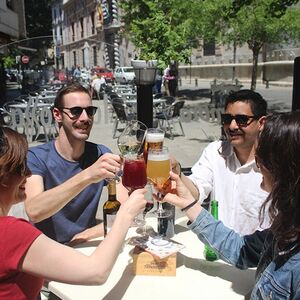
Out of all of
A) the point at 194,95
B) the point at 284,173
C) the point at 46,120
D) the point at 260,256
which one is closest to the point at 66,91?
the point at 260,256

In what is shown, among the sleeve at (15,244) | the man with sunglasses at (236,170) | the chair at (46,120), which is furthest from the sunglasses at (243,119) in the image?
the chair at (46,120)

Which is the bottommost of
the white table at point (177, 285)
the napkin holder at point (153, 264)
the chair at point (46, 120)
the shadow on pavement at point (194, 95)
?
the shadow on pavement at point (194, 95)

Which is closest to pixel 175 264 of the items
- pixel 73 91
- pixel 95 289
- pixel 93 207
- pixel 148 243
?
pixel 148 243

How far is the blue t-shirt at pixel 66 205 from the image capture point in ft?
7.93

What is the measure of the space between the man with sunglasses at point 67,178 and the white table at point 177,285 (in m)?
0.43

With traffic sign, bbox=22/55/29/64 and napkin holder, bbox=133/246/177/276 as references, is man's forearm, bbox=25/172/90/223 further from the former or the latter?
traffic sign, bbox=22/55/29/64

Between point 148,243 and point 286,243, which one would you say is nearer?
point 286,243

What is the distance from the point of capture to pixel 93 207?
251 cm

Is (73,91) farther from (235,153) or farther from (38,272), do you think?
(38,272)

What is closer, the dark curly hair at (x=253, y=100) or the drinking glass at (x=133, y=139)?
the drinking glass at (x=133, y=139)

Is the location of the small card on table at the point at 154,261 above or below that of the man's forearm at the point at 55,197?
below

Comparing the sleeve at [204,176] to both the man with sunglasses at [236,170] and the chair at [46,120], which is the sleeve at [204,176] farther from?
the chair at [46,120]

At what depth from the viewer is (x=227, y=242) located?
6.02ft

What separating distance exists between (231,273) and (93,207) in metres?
0.98
